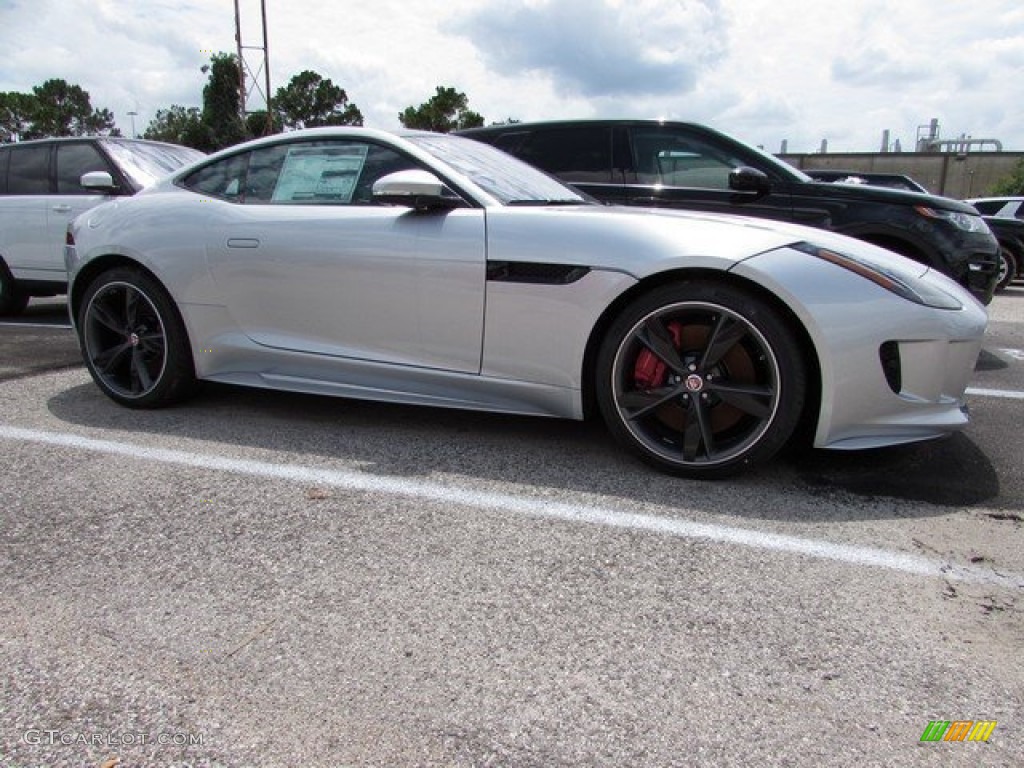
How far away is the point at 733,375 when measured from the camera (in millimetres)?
3070

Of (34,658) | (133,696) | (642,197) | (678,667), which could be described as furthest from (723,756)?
(642,197)

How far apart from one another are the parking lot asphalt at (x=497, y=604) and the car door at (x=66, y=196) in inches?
155

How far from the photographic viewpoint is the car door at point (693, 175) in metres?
5.69

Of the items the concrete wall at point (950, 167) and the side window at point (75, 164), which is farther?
the concrete wall at point (950, 167)

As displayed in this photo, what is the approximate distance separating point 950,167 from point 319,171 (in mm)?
47266

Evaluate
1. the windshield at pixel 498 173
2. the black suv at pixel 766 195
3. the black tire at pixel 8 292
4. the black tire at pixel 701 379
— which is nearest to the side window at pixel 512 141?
the black suv at pixel 766 195

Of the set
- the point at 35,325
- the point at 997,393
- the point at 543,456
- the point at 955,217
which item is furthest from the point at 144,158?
the point at 997,393

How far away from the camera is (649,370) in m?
3.15

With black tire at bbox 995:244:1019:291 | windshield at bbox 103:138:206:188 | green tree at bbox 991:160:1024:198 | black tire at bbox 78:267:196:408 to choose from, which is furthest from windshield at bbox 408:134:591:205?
green tree at bbox 991:160:1024:198

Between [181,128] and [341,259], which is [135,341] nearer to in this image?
[341,259]

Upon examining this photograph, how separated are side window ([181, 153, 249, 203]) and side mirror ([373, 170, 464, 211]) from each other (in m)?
0.96

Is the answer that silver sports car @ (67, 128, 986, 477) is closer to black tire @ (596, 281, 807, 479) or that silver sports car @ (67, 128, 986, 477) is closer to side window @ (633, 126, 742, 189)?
black tire @ (596, 281, 807, 479)

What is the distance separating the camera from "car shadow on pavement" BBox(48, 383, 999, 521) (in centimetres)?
288

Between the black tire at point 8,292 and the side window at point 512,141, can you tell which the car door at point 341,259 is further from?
the black tire at point 8,292
